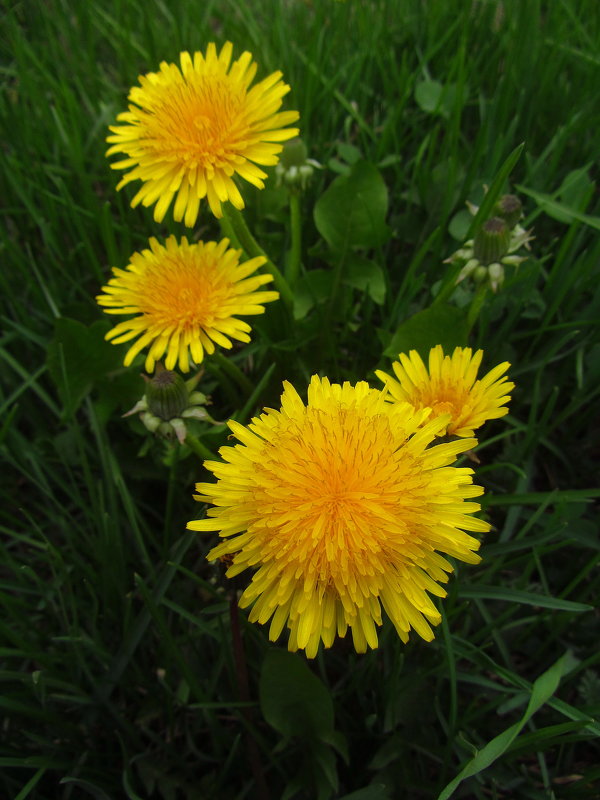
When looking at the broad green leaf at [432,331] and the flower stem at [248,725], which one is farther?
the broad green leaf at [432,331]

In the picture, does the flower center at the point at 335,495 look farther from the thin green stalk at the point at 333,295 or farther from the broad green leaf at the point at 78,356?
the broad green leaf at the point at 78,356

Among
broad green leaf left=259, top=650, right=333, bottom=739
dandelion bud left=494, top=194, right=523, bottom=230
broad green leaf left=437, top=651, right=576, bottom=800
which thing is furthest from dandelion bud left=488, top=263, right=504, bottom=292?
broad green leaf left=259, top=650, right=333, bottom=739

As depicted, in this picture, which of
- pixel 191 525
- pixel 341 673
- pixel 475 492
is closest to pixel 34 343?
pixel 191 525

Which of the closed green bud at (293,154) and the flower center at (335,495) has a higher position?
the closed green bud at (293,154)

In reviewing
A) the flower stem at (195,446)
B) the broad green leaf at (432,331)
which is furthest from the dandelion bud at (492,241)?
the flower stem at (195,446)

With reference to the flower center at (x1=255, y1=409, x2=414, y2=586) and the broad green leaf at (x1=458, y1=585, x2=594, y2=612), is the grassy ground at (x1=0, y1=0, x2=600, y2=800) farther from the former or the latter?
the flower center at (x1=255, y1=409, x2=414, y2=586)

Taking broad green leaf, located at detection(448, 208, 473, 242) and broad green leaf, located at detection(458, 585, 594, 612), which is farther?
broad green leaf, located at detection(448, 208, 473, 242)

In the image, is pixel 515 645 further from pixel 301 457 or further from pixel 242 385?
pixel 242 385
